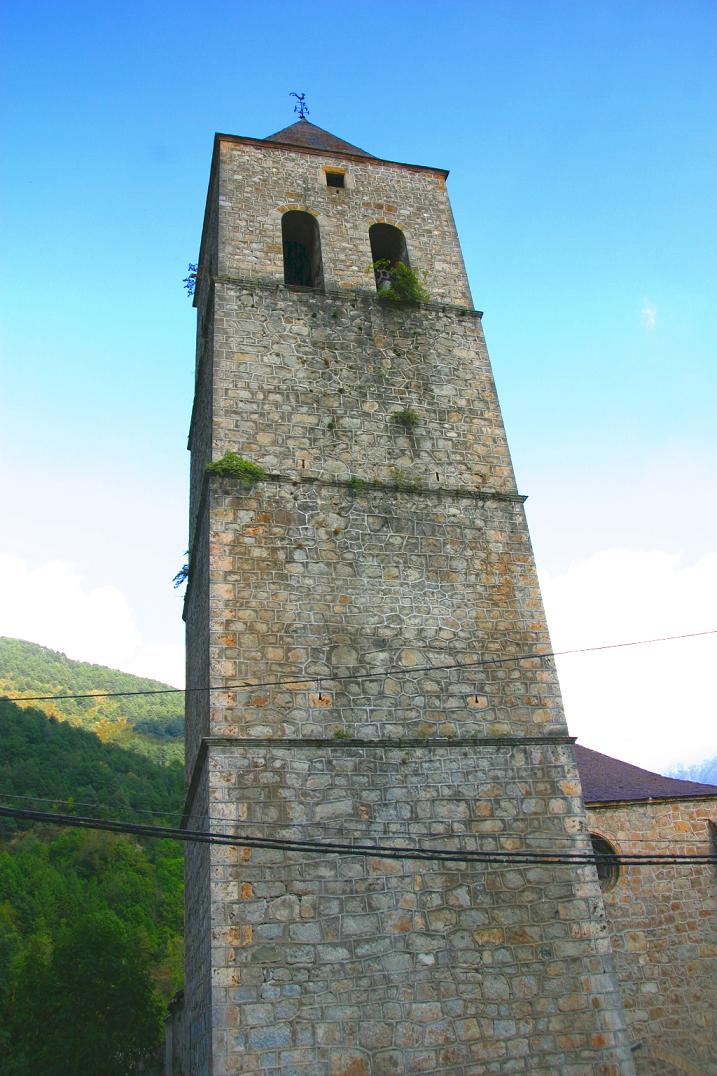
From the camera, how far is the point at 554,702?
8180mm

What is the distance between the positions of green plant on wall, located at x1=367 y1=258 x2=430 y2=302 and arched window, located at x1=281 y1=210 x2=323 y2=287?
0.91 m

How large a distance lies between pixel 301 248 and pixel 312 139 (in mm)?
2309

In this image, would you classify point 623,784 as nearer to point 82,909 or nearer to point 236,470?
point 236,470

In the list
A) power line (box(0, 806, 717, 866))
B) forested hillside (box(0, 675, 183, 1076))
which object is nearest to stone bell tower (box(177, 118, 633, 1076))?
power line (box(0, 806, 717, 866))

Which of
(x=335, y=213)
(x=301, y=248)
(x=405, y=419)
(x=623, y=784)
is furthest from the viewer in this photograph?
(x=301, y=248)

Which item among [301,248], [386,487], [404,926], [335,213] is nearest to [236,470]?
[386,487]

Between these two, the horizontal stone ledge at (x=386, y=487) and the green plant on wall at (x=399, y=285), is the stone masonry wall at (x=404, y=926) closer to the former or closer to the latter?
the horizontal stone ledge at (x=386, y=487)

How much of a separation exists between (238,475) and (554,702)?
4139mm

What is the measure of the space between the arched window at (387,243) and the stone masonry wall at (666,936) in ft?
29.1

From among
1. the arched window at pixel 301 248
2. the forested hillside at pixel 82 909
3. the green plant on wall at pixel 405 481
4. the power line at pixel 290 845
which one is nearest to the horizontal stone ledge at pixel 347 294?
the arched window at pixel 301 248

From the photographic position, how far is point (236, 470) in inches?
342

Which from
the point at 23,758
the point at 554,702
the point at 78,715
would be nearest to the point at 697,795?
the point at 554,702

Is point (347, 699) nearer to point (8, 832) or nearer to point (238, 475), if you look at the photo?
point (238, 475)

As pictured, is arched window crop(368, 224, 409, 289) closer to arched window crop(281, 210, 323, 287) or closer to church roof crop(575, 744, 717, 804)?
arched window crop(281, 210, 323, 287)
